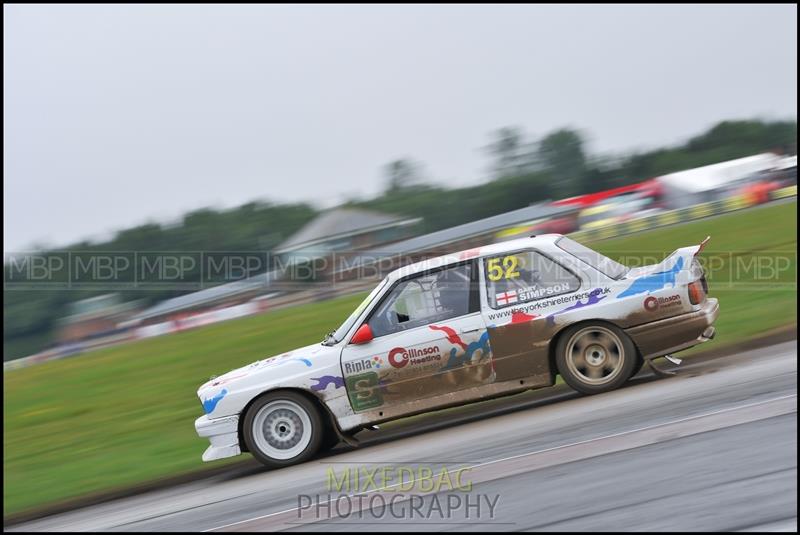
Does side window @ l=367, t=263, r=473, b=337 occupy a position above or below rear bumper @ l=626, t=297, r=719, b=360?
above

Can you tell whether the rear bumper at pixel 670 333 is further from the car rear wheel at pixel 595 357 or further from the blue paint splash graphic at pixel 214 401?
the blue paint splash graphic at pixel 214 401

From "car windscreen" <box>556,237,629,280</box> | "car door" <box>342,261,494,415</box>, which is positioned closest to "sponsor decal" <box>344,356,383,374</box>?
"car door" <box>342,261,494,415</box>

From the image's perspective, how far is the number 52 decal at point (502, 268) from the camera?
8211 mm

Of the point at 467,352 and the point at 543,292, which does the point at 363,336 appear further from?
the point at 543,292

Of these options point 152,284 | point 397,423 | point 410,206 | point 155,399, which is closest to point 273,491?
point 397,423

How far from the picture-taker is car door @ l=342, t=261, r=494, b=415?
7996mm

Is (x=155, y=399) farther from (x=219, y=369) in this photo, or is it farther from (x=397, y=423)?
(x=397, y=423)

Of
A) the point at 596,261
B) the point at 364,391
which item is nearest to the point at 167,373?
the point at 364,391

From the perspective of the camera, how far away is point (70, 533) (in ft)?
22.7

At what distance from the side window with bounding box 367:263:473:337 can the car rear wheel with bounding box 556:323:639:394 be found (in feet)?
3.21

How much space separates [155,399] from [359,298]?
733 centimetres

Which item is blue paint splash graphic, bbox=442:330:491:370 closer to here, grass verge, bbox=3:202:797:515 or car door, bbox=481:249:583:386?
car door, bbox=481:249:583:386

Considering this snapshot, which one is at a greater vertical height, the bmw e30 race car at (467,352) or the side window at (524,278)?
the side window at (524,278)

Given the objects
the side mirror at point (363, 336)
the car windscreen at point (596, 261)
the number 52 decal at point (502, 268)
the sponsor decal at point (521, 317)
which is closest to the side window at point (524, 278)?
the number 52 decal at point (502, 268)
